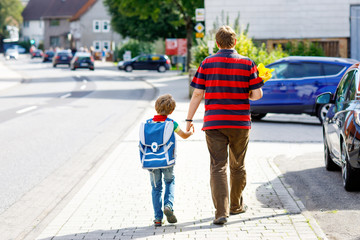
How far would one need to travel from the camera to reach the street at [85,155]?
6672mm

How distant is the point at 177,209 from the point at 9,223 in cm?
161

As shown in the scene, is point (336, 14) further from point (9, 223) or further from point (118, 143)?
point (9, 223)

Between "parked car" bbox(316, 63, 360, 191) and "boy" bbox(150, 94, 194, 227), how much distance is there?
2.04 meters

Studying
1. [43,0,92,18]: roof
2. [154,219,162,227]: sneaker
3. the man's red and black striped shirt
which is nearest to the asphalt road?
[154,219,162,227]: sneaker

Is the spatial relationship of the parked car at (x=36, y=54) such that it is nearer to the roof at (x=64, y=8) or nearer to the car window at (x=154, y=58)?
the roof at (x=64, y=8)

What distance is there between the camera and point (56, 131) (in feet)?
45.2

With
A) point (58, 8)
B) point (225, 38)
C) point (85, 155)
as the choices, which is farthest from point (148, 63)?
point (58, 8)

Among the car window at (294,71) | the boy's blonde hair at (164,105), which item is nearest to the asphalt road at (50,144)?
the boy's blonde hair at (164,105)

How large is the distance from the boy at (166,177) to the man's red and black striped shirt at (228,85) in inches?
11.9

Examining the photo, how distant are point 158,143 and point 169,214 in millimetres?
634

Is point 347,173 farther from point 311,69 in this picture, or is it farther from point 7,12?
point 7,12

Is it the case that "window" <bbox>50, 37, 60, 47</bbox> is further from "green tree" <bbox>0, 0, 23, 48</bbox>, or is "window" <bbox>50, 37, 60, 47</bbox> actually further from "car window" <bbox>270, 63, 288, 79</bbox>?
"car window" <bbox>270, 63, 288, 79</bbox>

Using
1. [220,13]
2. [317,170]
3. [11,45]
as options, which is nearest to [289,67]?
[317,170]

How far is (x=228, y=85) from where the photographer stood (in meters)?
5.76
